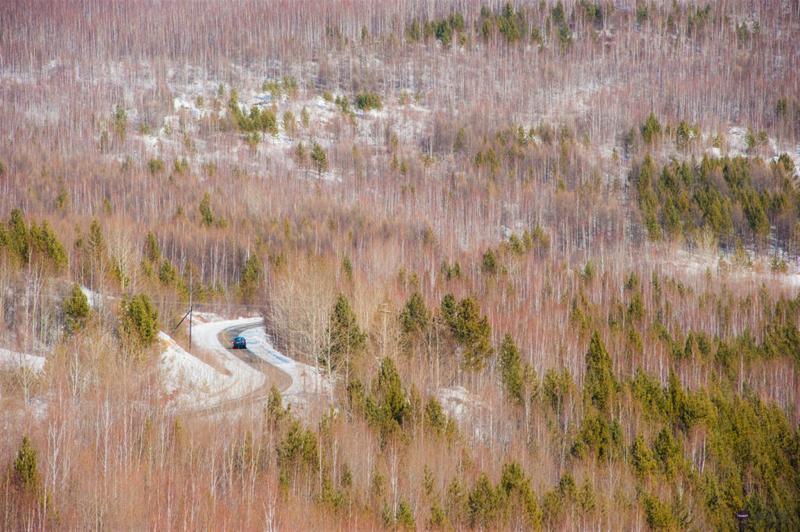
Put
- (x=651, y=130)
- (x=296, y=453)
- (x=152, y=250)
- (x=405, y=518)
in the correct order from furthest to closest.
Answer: (x=651, y=130)
(x=152, y=250)
(x=296, y=453)
(x=405, y=518)

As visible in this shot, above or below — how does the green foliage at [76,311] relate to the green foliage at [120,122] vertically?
below

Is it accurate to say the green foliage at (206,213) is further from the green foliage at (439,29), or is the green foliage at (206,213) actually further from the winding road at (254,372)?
the green foliage at (439,29)

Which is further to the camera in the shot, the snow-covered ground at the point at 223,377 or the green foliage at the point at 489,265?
the green foliage at the point at 489,265

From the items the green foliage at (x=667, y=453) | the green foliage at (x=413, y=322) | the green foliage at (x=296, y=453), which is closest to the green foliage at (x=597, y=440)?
the green foliage at (x=667, y=453)

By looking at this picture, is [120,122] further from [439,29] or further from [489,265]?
[489,265]

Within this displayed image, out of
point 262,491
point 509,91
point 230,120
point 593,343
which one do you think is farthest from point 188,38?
point 262,491

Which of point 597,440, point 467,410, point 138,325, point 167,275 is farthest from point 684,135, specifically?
point 138,325
